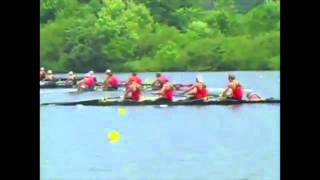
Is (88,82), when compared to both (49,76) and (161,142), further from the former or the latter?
(161,142)

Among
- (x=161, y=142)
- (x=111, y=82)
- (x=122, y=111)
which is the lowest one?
(x=161, y=142)

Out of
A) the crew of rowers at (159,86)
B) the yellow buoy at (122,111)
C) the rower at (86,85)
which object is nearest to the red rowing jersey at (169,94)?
the crew of rowers at (159,86)

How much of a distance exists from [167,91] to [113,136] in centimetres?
25

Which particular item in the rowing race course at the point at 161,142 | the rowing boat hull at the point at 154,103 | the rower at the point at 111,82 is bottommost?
the rowing race course at the point at 161,142

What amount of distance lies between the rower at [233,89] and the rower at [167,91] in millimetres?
184

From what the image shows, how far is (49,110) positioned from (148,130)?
35 cm

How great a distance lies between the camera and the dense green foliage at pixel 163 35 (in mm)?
2699

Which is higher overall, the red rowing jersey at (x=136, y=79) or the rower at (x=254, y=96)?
the red rowing jersey at (x=136, y=79)

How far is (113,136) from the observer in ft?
8.79

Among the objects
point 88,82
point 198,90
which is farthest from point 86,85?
point 198,90

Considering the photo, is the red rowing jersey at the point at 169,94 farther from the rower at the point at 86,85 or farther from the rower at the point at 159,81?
the rower at the point at 86,85

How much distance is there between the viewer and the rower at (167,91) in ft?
8.83
